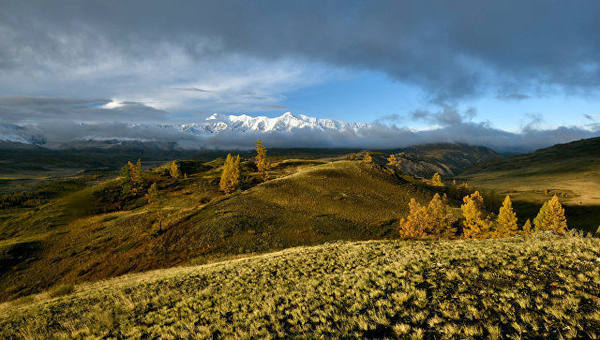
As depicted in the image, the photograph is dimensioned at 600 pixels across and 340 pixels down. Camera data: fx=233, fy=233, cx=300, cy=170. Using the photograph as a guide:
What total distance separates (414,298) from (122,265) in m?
41.7

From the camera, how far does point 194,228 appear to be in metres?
45.4

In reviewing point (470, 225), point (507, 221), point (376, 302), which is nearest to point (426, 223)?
point (470, 225)

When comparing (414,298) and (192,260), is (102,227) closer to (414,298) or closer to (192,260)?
(192,260)

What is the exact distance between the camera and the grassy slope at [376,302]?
6852 mm

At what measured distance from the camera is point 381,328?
7336 mm

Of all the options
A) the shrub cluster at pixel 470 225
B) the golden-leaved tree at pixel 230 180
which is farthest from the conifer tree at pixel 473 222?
the golden-leaved tree at pixel 230 180

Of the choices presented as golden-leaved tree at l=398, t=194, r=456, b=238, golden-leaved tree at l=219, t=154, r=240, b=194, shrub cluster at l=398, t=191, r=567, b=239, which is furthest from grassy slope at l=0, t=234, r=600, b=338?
golden-leaved tree at l=219, t=154, r=240, b=194

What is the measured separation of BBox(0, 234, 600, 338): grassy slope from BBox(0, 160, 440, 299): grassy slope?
65.7 feet

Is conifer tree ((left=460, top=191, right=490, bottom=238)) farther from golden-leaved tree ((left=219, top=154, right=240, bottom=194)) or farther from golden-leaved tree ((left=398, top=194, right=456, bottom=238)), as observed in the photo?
golden-leaved tree ((left=219, top=154, right=240, bottom=194))

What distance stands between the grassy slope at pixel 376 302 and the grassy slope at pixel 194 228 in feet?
65.7

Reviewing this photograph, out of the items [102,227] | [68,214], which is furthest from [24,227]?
[102,227]

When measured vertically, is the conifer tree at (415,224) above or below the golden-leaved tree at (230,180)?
below

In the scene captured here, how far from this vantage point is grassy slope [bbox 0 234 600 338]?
22.5ft

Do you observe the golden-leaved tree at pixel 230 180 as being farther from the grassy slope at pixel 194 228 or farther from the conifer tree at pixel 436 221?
the conifer tree at pixel 436 221
